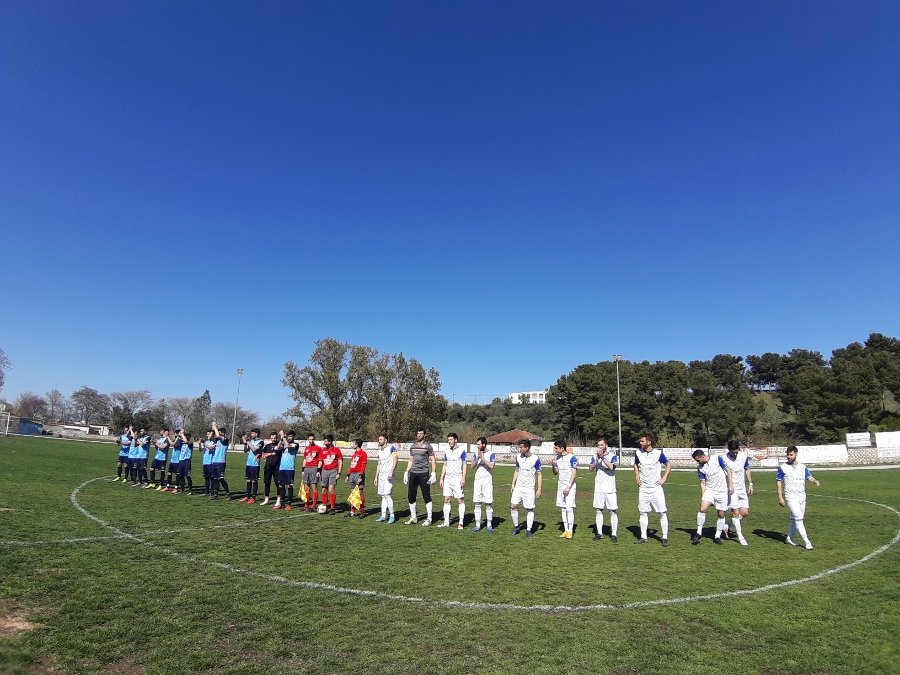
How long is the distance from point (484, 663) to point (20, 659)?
14.0 feet

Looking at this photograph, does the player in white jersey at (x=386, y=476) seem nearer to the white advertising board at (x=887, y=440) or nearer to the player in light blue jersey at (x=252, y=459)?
the player in light blue jersey at (x=252, y=459)

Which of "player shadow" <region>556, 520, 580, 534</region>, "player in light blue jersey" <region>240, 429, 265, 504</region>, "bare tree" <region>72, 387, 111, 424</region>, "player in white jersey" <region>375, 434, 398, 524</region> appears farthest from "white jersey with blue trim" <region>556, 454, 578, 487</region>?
"bare tree" <region>72, 387, 111, 424</region>

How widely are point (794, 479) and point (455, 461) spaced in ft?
24.1

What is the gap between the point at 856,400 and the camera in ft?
181

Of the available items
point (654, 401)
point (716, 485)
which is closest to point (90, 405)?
point (654, 401)

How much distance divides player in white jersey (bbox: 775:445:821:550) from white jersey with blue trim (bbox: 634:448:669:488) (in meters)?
2.57

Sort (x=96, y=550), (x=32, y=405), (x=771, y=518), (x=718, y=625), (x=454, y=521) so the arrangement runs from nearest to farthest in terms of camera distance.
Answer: (x=718, y=625), (x=96, y=550), (x=454, y=521), (x=771, y=518), (x=32, y=405)

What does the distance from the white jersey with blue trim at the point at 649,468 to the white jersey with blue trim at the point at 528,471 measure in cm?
221

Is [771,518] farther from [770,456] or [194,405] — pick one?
[194,405]

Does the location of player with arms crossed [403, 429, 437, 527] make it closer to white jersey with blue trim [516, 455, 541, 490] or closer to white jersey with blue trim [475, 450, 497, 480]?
white jersey with blue trim [475, 450, 497, 480]

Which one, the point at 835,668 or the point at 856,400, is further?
the point at 856,400

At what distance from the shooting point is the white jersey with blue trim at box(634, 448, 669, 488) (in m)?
10.9

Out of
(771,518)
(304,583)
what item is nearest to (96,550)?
(304,583)

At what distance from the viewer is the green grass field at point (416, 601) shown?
5.02 m
